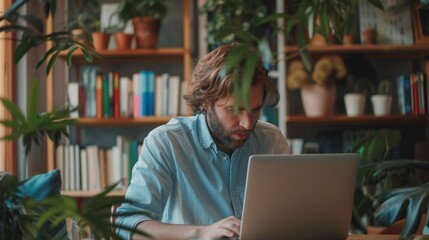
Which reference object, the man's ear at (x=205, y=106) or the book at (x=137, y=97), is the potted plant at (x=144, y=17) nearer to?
the book at (x=137, y=97)

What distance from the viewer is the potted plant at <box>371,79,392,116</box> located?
3.69m

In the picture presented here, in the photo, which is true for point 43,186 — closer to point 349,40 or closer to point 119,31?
point 119,31

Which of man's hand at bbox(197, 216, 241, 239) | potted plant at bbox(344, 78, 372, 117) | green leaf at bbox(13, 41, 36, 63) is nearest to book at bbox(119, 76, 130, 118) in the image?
potted plant at bbox(344, 78, 372, 117)

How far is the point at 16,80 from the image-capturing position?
3520 millimetres

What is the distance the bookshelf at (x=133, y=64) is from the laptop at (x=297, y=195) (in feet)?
6.43

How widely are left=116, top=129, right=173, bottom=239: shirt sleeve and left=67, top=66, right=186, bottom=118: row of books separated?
59.0 inches

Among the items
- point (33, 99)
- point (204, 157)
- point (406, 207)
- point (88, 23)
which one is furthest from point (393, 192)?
point (88, 23)

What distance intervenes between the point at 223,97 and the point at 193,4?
6.20 feet

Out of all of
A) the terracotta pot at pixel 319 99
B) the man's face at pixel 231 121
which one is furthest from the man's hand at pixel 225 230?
the terracotta pot at pixel 319 99

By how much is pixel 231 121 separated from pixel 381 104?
1.74m

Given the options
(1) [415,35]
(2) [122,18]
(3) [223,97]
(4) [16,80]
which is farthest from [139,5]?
(3) [223,97]

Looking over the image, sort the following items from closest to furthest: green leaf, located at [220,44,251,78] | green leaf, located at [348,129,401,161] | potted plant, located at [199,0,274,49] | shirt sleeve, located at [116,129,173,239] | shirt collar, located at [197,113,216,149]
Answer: green leaf, located at [220,44,251,78], shirt sleeve, located at [116,129,173,239], shirt collar, located at [197,113,216,149], green leaf, located at [348,129,401,161], potted plant, located at [199,0,274,49]

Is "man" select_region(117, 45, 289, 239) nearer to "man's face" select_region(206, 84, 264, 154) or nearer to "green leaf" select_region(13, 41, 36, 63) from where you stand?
"man's face" select_region(206, 84, 264, 154)

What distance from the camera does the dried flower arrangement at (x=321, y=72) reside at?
3.67 m
